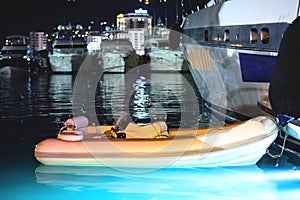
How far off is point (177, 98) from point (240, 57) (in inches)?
396

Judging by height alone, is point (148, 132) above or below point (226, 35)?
below

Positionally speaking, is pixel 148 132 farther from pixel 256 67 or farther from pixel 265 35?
pixel 265 35

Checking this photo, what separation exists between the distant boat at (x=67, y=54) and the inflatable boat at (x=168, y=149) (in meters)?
32.3

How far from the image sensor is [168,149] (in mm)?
8500

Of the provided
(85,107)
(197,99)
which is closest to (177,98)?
(197,99)

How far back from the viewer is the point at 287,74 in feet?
25.3

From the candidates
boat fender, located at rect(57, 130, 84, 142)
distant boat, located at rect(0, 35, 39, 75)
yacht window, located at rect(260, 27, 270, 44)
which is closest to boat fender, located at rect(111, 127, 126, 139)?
boat fender, located at rect(57, 130, 84, 142)

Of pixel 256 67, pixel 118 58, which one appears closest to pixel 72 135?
pixel 256 67

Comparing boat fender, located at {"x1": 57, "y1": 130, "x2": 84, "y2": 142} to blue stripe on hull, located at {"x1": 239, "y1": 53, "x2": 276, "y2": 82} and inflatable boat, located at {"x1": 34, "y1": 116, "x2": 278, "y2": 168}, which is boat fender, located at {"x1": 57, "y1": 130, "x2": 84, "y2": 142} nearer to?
inflatable boat, located at {"x1": 34, "y1": 116, "x2": 278, "y2": 168}

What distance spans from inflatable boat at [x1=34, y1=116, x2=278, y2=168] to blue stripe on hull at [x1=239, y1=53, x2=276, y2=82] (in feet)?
4.48

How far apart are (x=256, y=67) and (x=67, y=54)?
105 ft

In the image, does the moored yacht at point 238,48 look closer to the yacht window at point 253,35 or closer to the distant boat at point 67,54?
the yacht window at point 253,35

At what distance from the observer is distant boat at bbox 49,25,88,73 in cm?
4084

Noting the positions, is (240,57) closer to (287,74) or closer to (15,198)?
(287,74)
